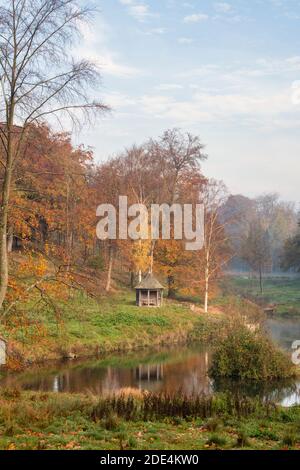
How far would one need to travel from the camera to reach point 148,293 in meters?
34.7

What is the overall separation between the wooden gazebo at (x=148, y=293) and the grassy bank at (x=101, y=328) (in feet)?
3.02

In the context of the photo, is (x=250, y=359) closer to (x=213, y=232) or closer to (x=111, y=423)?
(x=111, y=423)

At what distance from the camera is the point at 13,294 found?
12.4 meters

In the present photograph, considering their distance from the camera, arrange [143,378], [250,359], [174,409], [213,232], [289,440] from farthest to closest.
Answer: [213,232] → [143,378] → [250,359] → [174,409] → [289,440]

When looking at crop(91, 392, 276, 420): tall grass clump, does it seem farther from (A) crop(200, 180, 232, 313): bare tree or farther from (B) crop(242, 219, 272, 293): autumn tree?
(B) crop(242, 219, 272, 293): autumn tree

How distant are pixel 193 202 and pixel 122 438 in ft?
108

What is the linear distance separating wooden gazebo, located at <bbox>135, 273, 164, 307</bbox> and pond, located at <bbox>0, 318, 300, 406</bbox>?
8552mm

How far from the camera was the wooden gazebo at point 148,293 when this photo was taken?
34.8m

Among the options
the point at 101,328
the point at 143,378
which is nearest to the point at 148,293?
the point at 101,328

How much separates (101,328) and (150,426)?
18327 mm

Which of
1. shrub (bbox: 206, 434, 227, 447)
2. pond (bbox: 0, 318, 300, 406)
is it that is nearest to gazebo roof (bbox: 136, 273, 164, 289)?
pond (bbox: 0, 318, 300, 406)

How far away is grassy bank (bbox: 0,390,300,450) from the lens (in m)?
8.21
